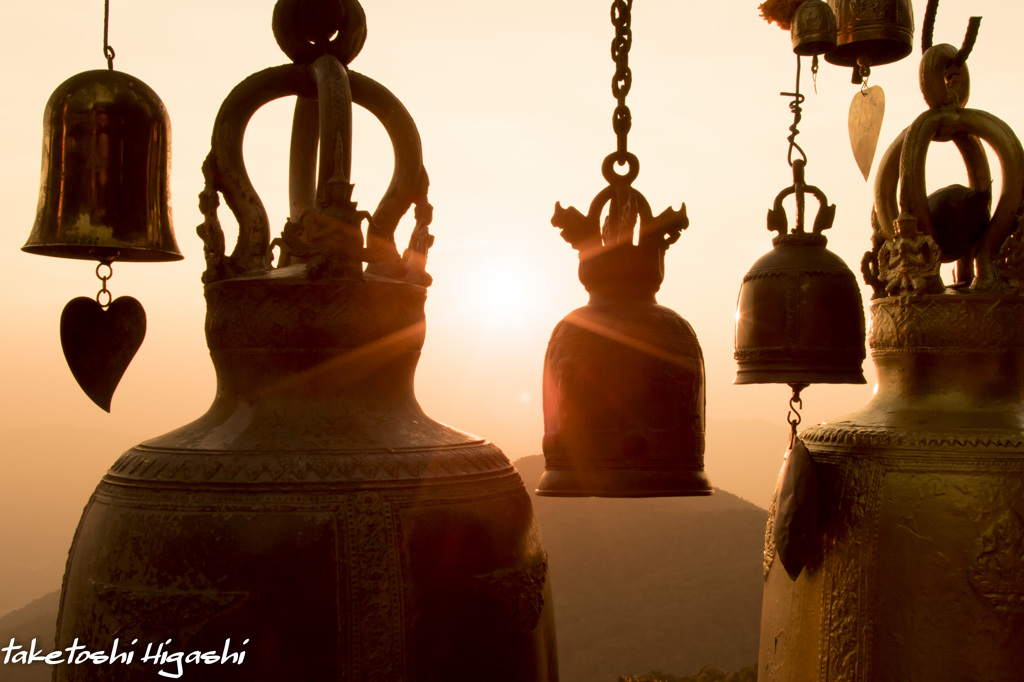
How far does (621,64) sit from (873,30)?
1352 mm

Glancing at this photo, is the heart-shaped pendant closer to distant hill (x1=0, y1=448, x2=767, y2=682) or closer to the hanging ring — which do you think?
the hanging ring

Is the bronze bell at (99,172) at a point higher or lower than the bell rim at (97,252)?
higher

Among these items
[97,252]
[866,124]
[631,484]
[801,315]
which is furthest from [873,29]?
[97,252]

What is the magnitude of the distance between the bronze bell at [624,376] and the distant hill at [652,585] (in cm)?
1087

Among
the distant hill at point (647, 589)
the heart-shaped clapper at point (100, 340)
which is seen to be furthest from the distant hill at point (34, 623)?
the heart-shaped clapper at point (100, 340)

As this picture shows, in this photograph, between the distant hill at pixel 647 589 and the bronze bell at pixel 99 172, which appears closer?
the bronze bell at pixel 99 172

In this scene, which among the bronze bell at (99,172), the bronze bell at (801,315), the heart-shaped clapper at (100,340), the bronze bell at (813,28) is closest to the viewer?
the bronze bell at (99,172)

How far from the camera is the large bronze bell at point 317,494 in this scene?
2889 millimetres

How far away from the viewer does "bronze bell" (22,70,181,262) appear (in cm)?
378

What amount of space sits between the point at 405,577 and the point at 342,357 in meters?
0.77

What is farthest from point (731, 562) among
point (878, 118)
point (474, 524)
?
point (474, 524)

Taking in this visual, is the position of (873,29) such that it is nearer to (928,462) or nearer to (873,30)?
(873,30)

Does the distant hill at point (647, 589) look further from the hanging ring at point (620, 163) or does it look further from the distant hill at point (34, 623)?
the hanging ring at point (620, 163)

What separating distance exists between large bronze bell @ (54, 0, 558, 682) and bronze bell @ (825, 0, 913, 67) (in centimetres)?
223
